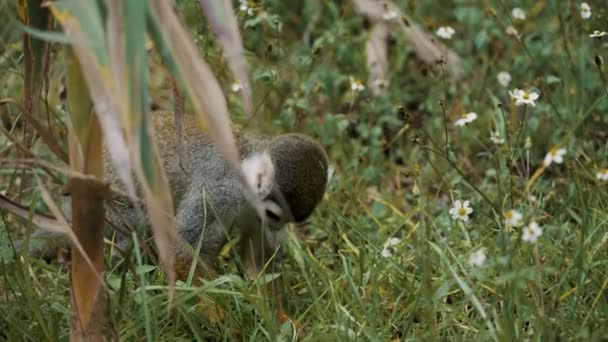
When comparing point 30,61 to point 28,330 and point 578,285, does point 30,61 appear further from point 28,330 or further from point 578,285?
point 578,285

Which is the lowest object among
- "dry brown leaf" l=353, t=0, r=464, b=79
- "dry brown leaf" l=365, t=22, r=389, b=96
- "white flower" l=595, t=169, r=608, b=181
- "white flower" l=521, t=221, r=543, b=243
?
"dry brown leaf" l=365, t=22, r=389, b=96

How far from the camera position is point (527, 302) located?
9.41ft

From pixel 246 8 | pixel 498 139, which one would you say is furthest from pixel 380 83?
pixel 498 139

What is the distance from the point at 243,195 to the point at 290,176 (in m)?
0.21

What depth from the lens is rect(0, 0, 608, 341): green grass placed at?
2.95 m

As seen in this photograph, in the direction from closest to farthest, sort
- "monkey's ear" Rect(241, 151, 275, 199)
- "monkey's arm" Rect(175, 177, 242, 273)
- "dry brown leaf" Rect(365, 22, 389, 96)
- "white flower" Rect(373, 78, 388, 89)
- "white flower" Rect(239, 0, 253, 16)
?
1. "monkey's ear" Rect(241, 151, 275, 199)
2. "monkey's arm" Rect(175, 177, 242, 273)
3. "white flower" Rect(239, 0, 253, 16)
4. "white flower" Rect(373, 78, 388, 89)
5. "dry brown leaf" Rect(365, 22, 389, 96)

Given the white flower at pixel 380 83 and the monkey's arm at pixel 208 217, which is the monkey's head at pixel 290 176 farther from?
the white flower at pixel 380 83

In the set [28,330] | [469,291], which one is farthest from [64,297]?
[469,291]

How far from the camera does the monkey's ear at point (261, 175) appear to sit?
145 inches

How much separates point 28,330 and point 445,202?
2.13 meters

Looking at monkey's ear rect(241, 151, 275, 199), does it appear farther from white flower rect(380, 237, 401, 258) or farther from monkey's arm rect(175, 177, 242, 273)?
white flower rect(380, 237, 401, 258)

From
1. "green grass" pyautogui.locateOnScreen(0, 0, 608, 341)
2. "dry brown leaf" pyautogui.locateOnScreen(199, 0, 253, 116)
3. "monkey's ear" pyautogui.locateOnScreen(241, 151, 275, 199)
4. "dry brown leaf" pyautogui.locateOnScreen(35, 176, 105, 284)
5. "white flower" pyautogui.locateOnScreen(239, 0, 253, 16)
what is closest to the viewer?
"dry brown leaf" pyautogui.locateOnScreen(199, 0, 253, 116)

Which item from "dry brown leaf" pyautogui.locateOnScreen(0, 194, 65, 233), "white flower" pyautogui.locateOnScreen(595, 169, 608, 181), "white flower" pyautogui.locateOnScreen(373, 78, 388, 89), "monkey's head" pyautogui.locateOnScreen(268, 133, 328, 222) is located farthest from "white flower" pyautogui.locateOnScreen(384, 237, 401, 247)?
"white flower" pyautogui.locateOnScreen(373, 78, 388, 89)

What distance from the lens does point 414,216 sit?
4.46 m
